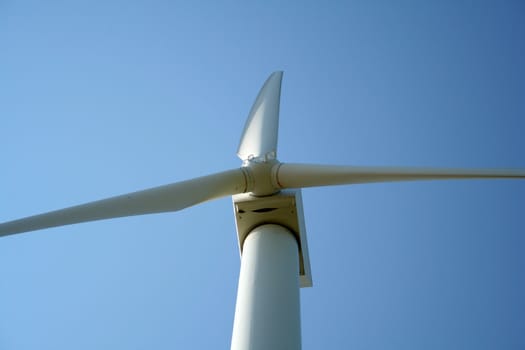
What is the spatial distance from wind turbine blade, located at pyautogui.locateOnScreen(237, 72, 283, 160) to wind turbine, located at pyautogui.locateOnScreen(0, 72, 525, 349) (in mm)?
31

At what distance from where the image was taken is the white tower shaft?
21.4 feet

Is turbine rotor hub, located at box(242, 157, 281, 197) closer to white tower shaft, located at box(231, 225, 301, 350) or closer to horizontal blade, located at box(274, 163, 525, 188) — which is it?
horizontal blade, located at box(274, 163, 525, 188)

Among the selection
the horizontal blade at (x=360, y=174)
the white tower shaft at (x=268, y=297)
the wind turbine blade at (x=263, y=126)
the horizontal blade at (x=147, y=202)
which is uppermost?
the wind turbine blade at (x=263, y=126)

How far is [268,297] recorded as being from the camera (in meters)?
6.94

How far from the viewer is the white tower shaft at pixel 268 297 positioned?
21.4 feet

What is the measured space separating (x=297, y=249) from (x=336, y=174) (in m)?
1.42

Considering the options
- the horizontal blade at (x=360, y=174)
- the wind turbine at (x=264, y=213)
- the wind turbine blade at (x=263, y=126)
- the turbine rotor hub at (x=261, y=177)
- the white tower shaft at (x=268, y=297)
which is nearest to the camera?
the white tower shaft at (x=268, y=297)

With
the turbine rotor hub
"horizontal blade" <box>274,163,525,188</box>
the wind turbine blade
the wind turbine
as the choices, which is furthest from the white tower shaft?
the wind turbine blade

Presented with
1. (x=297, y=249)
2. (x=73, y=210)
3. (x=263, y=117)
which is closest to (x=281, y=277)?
(x=297, y=249)

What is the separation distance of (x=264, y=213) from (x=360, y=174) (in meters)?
1.71

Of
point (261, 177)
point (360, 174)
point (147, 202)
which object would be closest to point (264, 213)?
point (261, 177)

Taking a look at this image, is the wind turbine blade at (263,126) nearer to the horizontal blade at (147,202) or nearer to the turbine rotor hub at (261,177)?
the turbine rotor hub at (261,177)

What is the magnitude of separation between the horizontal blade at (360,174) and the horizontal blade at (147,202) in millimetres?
793

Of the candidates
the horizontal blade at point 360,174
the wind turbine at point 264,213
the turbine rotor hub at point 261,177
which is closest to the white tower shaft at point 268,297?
the wind turbine at point 264,213
